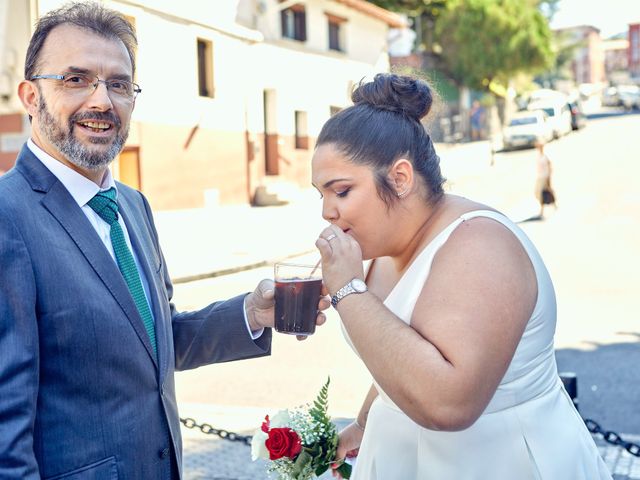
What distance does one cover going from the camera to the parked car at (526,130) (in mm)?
35438

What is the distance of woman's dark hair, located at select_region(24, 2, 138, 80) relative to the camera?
250 centimetres

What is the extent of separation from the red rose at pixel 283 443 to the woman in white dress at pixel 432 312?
0.75ft

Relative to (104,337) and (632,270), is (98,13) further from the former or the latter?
(632,270)

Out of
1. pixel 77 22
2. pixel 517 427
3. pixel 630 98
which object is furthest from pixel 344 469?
pixel 630 98

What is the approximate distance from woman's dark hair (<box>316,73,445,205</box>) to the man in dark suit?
0.67m

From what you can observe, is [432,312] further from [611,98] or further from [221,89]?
[611,98]

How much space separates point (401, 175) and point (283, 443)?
36.1 inches

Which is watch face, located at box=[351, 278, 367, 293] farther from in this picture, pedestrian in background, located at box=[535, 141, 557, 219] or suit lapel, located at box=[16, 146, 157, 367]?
pedestrian in background, located at box=[535, 141, 557, 219]

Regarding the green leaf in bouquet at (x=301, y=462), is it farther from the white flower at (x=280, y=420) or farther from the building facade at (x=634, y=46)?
the building facade at (x=634, y=46)

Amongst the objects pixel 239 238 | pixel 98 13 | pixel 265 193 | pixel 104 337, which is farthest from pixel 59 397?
pixel 265 193

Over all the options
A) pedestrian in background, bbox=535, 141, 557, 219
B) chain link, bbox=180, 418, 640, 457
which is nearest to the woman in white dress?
chain link, bbox=180, 418, 640, 457

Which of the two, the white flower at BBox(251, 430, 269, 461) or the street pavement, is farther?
the street pavement

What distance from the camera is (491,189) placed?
24219mm

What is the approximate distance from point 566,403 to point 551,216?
1749 centimetres
